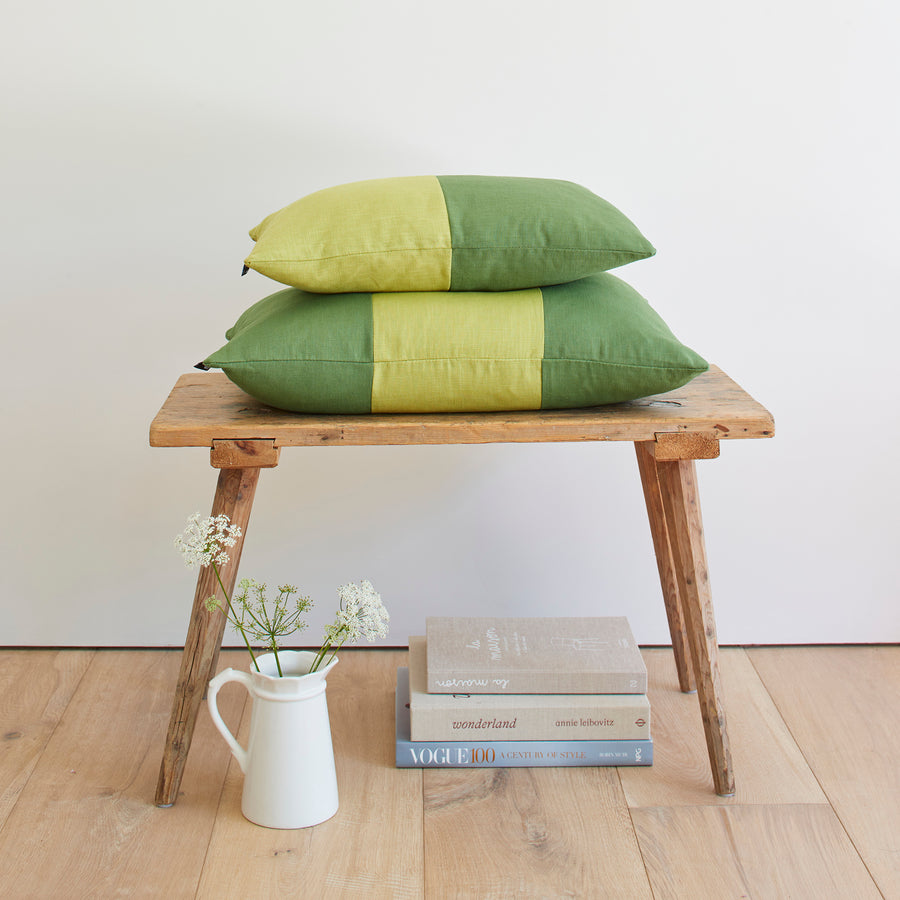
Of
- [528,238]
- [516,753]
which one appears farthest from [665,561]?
[528,238]

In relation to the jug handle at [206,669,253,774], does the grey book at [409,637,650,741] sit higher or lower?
lower

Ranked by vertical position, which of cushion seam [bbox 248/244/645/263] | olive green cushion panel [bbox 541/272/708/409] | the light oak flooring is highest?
cushion seam [bbox 248/244/645/263]

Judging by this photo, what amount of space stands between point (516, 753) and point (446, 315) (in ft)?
2.05

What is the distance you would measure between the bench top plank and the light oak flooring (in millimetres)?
489

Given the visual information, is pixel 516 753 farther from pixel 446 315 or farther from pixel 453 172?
pixel 453 172

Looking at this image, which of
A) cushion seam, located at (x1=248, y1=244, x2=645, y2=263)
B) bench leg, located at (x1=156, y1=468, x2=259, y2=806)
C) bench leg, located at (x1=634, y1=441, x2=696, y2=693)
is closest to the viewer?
cushion seam, located at (x1=248, y1=244, x2=645, y2=263)

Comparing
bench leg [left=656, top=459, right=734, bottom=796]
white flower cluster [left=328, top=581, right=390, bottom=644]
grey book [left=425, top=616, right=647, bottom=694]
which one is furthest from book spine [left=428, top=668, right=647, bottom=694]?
white flower cluster [left=328, top=581, right=390, bottom=644]

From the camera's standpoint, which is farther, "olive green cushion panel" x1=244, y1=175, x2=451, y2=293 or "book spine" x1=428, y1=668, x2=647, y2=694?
"book spine" x1=428, y1=668, x2=647, y2=694

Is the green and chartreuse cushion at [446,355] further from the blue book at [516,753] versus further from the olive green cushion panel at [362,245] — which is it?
the blue book at [516,753]

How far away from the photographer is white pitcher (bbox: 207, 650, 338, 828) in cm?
127

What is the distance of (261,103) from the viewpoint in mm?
1623

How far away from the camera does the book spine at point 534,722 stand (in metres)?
1.42

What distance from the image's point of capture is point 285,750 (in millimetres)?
1281

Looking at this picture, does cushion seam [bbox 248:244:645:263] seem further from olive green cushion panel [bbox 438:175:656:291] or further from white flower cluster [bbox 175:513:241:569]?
white flower cluster [bbox 175:513:241:569]
